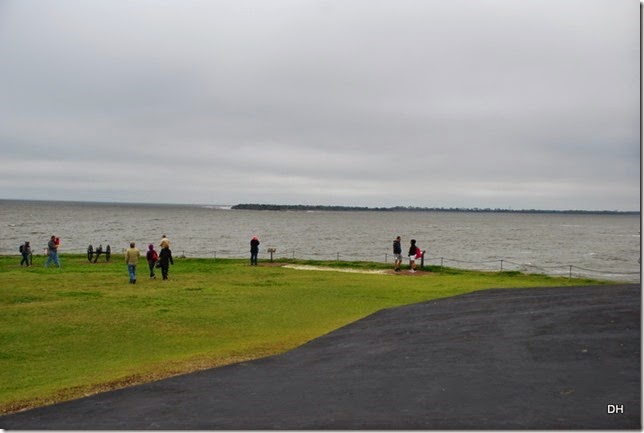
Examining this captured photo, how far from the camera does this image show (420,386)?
1033cm

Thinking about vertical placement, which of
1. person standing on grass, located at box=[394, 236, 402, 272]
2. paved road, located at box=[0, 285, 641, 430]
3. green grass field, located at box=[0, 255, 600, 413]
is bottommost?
green grass field, located at box=[0, 255, 600, 413]

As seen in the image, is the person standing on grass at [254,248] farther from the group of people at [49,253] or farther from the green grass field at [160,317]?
the group of people at [49,253]

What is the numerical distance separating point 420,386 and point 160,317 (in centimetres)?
1035

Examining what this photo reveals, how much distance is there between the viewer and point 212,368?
491 inches

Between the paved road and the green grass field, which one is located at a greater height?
the paved road

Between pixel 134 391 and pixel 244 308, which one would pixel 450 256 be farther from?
pixel 134 391

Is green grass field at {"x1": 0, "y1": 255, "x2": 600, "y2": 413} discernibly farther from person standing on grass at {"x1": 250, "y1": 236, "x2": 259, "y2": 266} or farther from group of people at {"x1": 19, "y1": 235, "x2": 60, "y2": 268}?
person standing on grass at {"x1": 250, "y1": 236, "x2": 259, "y2": 266}

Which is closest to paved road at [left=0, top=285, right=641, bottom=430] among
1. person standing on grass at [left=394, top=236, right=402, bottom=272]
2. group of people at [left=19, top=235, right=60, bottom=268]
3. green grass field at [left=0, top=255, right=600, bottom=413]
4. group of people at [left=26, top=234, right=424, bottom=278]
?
green grass field at [left=0, top=255, right=600, bottom=413]

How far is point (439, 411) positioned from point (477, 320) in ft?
22.6

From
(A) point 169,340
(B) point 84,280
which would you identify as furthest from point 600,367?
(B) point 84,280

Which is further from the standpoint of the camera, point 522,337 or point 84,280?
point 84,280

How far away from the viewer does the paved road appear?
349 inches

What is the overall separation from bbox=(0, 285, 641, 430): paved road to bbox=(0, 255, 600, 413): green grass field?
48.6 inches

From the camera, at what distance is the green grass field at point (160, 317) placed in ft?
41.5
